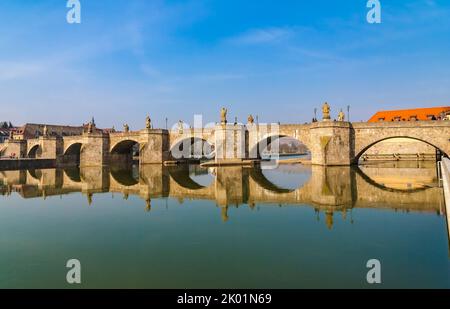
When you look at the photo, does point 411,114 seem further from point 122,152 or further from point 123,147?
point 122,152

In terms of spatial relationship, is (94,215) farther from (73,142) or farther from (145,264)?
(73,142)

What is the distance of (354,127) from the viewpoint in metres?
36.2

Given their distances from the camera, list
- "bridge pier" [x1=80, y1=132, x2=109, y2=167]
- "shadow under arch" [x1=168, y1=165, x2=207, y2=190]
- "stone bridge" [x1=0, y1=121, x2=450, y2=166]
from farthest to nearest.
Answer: "bridge pier" [x1=80, y1=132, x2=109, y2=167] → "stone bridge" [x1=0, y1=121, x2=450, y2=166] → "shadow under arch" [x1=168, y1=165, x2=207, y2=190]

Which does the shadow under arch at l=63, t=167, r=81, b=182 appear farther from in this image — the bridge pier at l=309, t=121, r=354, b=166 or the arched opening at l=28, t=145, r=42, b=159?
the arched opening at l=28, t=145, r=42, b=159

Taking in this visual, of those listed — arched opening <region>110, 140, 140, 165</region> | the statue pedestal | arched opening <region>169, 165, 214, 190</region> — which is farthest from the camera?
arched opening <region>110, 140, 140, 165</region>

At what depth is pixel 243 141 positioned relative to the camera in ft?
142

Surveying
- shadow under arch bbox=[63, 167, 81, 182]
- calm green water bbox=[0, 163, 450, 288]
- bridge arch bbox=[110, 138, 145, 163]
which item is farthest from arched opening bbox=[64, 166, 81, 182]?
calm green water bbox=[0, 163, 450, 288]

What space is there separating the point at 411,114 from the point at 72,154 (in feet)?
233

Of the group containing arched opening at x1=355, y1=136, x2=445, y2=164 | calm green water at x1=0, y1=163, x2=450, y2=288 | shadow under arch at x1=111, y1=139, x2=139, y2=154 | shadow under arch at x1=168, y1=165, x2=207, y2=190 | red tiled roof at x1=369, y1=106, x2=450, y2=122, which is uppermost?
red tiled roof at x1=369, y1=106, x2=450, y2=122

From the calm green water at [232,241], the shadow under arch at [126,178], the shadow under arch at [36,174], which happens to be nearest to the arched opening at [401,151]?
the shadow under arch at [126,178]

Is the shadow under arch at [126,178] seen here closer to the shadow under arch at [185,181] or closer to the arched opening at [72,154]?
the shadow under arch at [185,181]

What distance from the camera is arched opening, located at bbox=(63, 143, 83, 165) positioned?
59.7 metres

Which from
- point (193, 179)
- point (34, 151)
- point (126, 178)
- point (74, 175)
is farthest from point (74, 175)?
point (34, 151)
